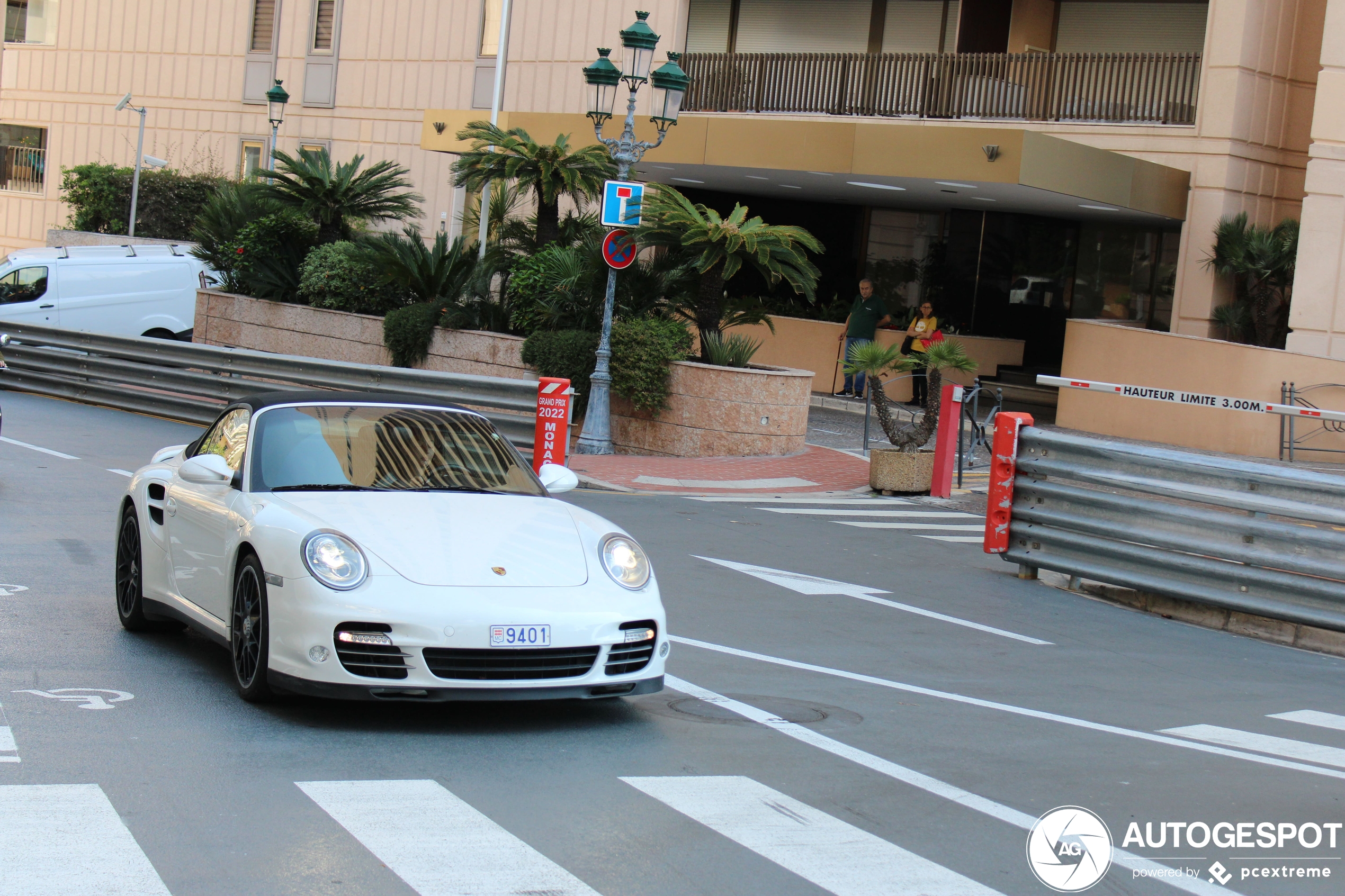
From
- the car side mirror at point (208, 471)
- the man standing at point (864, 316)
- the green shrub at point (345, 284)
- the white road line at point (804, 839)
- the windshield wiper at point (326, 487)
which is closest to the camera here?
the white road line at point (804, 839)

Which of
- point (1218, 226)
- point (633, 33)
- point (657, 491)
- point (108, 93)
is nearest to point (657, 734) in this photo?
point (657, 491)

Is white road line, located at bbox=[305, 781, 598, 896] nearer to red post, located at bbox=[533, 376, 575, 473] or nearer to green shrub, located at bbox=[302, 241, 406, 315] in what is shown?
red post, located at bbox=[533, 376, 575, 473]

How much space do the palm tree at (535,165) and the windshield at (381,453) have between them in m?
13.2

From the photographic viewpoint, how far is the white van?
88.4 ft

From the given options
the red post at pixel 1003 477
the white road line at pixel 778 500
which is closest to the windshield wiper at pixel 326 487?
the red post at pixel 1003 477

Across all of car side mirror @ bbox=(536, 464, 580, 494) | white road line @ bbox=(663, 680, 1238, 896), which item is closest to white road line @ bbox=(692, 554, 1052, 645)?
white road line @ bbox=(663, 680, 1238, 896)

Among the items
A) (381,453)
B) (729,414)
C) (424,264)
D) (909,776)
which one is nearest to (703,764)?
(909,776)

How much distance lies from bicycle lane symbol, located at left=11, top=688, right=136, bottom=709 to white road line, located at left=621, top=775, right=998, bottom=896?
2.38m

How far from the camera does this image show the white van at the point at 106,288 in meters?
27.0

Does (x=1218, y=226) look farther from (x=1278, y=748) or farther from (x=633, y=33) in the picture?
(x=1278, y=748)

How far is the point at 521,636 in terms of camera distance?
5773 millimetres

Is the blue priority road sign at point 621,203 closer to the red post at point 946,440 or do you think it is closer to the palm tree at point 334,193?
the red post at point 946,440

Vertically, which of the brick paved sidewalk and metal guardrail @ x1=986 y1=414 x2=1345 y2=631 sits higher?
metal guardrail @ x1=986 y1=414 x2=1345 y2=631

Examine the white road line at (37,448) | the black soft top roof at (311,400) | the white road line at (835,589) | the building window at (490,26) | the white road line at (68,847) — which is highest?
the building window at (490,26)
